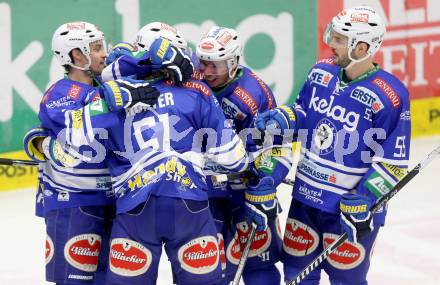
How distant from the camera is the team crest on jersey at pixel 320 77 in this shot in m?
5.51

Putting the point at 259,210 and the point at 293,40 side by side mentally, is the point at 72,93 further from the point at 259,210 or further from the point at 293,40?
the point at 293,40

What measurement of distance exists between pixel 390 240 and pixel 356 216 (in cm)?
226

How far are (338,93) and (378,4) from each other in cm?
428

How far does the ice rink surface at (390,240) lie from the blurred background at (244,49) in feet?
0.04

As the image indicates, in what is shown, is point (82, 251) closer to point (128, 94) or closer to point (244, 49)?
point (128, 94)

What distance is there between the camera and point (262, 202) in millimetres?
5469

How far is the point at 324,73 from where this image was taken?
5.53 metres

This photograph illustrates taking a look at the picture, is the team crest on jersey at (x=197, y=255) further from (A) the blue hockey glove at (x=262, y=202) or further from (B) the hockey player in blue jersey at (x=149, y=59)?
(B) the hockey player in blue jersey at (x=149, y=59)

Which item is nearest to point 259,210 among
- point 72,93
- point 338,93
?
point 338,93

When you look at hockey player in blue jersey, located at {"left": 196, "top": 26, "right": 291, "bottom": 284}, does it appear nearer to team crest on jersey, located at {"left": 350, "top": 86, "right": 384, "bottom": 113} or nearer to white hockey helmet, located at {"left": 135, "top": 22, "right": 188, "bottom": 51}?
white hockey helmet, located at {"left": 135, "top": 22, "right": 188, "bottom": 51}

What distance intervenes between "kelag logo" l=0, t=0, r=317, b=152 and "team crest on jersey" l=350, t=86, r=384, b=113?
3446 mm

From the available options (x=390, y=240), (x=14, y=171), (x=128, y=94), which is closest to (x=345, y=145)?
(x=128, y=94)

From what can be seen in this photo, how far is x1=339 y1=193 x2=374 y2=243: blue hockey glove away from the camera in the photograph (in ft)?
17.2

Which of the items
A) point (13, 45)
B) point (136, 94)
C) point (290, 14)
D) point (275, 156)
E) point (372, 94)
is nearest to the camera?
point (136, 94)
